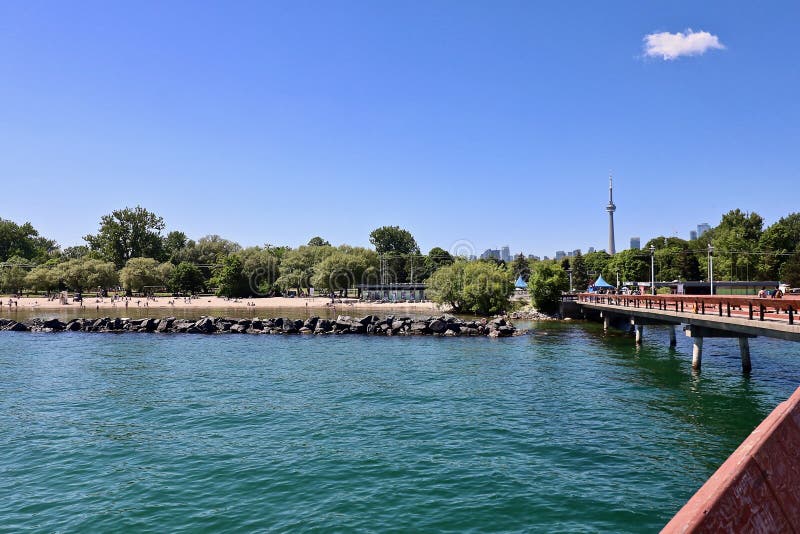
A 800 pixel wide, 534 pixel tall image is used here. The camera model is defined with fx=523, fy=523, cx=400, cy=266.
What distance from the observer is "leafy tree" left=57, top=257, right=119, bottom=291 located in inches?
4926

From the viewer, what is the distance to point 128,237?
14975 centimetres

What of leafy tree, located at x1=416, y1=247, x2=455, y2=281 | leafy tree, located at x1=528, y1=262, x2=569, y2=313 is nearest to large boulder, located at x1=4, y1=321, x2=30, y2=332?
leafy tree, located at x1=528, y1=262, x2=569, y2=313

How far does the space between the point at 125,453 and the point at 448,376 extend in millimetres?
18593

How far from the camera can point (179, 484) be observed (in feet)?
49.9

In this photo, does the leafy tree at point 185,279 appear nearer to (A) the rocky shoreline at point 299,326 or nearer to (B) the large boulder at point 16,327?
(A) the rocky shoreline at point 299,326

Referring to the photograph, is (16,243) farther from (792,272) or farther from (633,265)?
(792,272)

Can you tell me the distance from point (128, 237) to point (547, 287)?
4888 inches

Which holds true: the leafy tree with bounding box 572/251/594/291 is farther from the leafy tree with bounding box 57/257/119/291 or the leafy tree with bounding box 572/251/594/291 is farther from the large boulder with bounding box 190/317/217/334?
the leafy tree with bounding box 57/257/119/291

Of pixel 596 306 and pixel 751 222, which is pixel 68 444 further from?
pixel 751 222

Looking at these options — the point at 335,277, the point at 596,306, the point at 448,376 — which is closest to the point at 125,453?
the point at 448,376

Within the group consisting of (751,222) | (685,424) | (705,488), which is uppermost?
(751,222)

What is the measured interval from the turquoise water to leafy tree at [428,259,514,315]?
1551 inches

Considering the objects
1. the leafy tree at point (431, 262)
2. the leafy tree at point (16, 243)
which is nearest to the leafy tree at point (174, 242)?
the leafy tree at point (16, 243)

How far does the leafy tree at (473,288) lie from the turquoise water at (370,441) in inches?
1551
